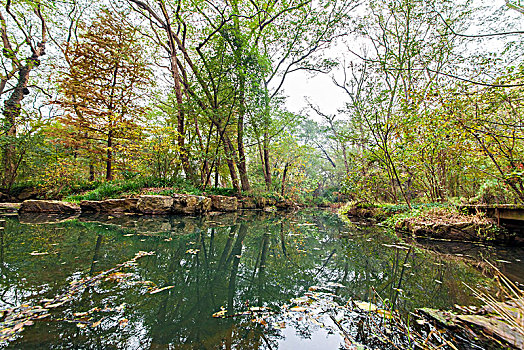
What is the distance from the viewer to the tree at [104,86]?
920cm

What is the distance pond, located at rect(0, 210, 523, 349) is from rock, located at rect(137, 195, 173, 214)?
10.8ft

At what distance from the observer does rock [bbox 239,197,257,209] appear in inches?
407

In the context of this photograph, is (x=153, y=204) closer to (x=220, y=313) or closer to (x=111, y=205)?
(x=111, y=205)

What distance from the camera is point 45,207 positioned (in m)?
6.38

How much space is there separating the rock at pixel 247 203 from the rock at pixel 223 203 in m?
1.10

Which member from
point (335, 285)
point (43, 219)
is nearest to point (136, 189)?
point (43, 219)

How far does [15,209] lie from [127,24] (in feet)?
31.3

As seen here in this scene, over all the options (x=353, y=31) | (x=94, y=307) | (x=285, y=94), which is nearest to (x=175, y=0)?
(x=285, y=94)

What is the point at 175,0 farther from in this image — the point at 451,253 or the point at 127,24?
the point at 451,253

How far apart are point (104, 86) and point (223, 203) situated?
798 cm

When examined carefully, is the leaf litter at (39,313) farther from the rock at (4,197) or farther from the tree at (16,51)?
the rock at (4,197)

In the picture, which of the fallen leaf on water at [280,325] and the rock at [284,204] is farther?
the rock at [284,204]

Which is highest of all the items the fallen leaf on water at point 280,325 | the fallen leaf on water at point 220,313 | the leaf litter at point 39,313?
the leaf litter at point 39,313

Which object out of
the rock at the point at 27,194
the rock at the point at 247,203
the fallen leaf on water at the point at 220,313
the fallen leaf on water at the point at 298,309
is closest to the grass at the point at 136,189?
the rock at the point at 27,194
